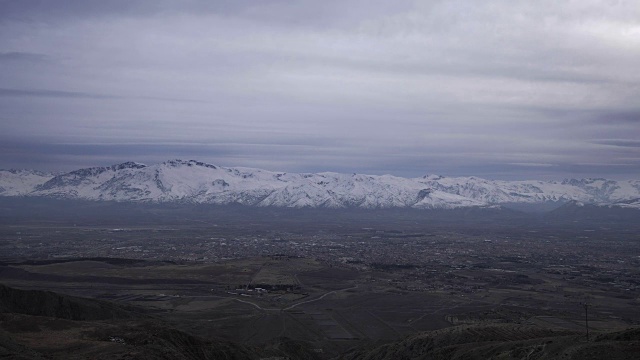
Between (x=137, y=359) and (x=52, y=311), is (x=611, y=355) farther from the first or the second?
(x=52, y=311)

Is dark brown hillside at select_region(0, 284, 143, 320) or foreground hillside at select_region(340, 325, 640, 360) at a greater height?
foreground hillside at select_region(340, 325, 640, 360)

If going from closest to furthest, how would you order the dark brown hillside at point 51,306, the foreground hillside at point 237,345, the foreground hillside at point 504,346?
the foreground hillside at point 504,346 < the foreground hillside at point 237,345 < the dark brown hillside at point 51,306

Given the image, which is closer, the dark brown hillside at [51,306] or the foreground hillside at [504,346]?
the foreground hillside at [504,346]

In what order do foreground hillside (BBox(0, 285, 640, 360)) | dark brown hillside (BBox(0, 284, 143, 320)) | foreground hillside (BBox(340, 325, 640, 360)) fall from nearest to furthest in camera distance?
foreground hillside (BBox(340, 325, 640, 360)) < foreground hillside (BBox(0, 285, 640, 360)) < dark brown hillside (BBox(0, 284, 143, 320))

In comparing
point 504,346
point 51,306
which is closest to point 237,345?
point 51,306

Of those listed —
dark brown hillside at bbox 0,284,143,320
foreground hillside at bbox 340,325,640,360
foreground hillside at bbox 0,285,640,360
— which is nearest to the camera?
foreground hillside at bbox 340,325,640,360

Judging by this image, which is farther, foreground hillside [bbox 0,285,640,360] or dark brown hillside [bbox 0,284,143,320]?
dark brown hillside [bbox 0,284,143,320]

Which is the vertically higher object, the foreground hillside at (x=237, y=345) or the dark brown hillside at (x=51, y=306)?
the foreground hillside at (x=237, y=345)

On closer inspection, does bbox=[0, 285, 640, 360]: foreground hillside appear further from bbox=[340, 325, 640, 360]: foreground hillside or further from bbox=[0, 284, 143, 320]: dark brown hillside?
bbox=[0, 284, 143, 320]: dark brown hillside

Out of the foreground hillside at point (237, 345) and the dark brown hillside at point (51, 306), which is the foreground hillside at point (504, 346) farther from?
the dark brown hillside at point (51, 306)

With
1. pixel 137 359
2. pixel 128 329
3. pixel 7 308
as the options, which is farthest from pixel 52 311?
pixel 137 359

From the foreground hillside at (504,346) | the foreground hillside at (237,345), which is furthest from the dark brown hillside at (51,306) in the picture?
the foreground hillside at (504,346)

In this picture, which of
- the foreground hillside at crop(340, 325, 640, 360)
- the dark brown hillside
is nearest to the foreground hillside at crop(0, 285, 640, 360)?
the foreground hillside at crop(340, 325, 640, 360)
